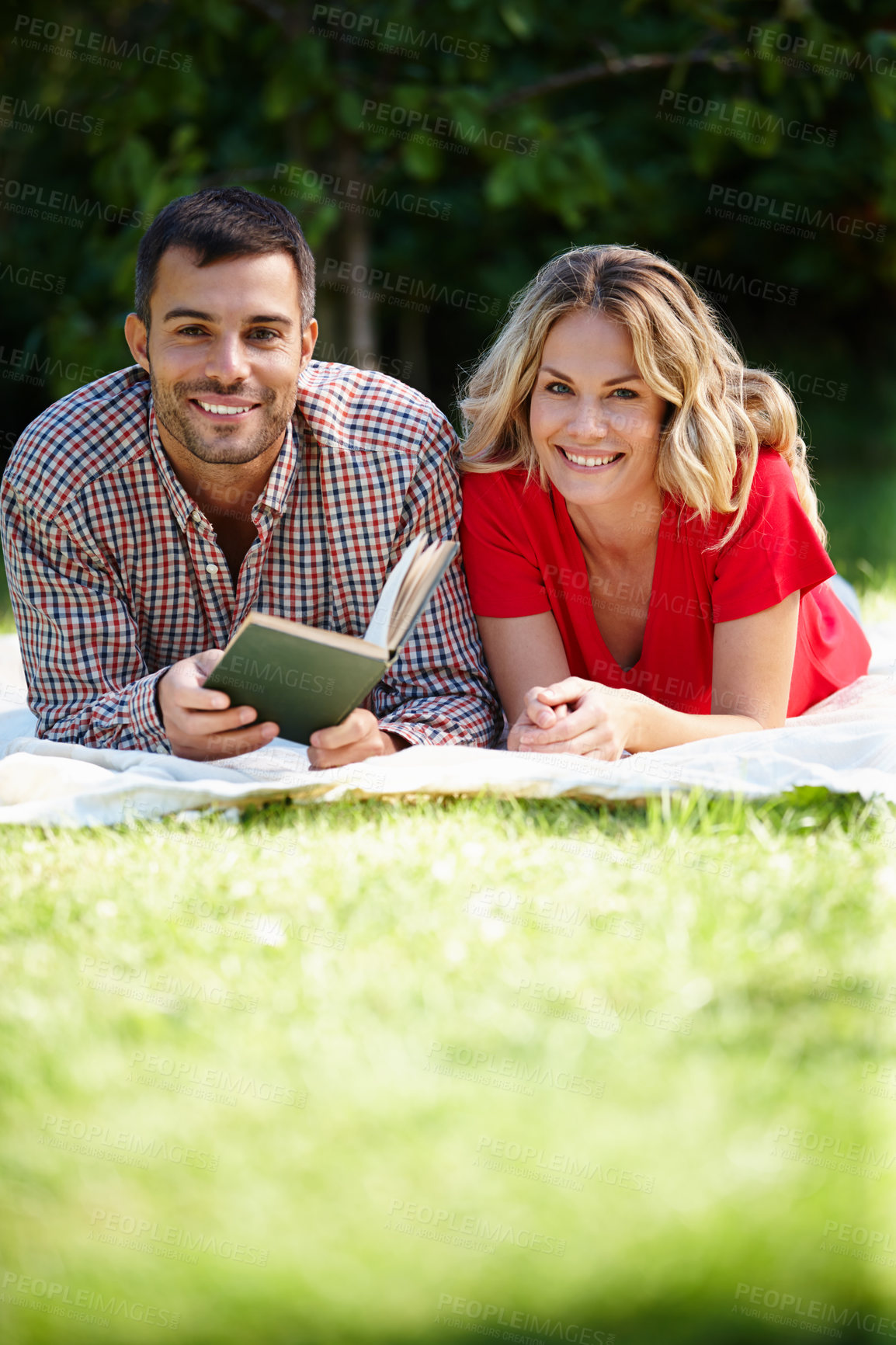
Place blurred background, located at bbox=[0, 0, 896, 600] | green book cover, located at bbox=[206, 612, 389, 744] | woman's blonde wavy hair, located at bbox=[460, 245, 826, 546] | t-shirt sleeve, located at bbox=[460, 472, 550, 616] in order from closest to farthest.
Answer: green book cover, located at bbox=[206, 612, 389, 744], woman's blonde wavy hair, located at bbox=[460, 245, 826, 546], t-shirt sleeve, located at bbox=[460, 472, 550, 616], blurred background, located at bbox=[0, 0, 896, 600]

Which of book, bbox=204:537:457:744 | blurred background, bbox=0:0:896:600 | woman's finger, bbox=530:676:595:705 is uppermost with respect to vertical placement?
blurred background, bbox=0:0:896:600

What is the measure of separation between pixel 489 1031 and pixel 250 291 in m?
1.86

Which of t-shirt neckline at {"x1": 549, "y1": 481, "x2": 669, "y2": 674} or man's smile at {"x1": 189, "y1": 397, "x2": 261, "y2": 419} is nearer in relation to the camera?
man's smile at {"x1": 189, "y1": 397, "x2": 261, "y2": 419}

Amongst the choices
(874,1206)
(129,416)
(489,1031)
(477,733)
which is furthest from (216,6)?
(874,1206)

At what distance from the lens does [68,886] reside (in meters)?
2.39

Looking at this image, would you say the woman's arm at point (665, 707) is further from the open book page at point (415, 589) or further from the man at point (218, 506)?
the open book page at point (415, 589)

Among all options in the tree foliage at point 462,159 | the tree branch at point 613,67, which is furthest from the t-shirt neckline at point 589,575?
the tree branch at point 613,67

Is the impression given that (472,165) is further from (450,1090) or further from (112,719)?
(450,1090)

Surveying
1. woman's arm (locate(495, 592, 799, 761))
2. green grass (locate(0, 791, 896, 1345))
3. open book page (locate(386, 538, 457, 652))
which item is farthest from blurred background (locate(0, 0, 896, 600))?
green grass (locate(0, 791, 896, 1345))

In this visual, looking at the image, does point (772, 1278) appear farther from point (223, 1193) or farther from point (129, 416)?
point (129, 416)

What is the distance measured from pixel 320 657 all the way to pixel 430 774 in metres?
0.42

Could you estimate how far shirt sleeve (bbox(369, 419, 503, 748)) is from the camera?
328 centimetres

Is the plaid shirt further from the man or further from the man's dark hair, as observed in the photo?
the man's dark hair

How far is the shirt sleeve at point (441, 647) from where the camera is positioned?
328 cm
